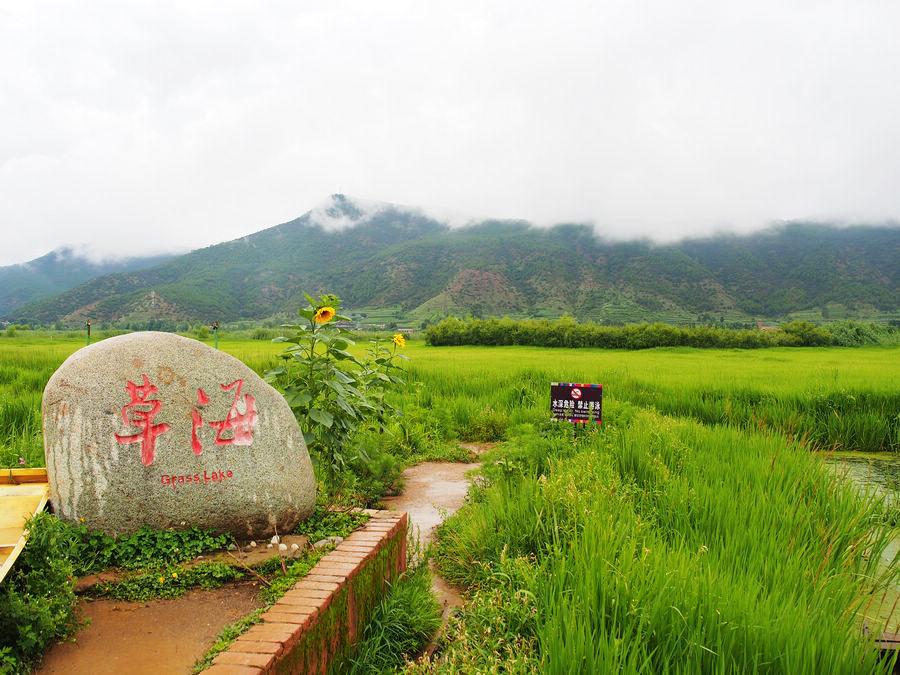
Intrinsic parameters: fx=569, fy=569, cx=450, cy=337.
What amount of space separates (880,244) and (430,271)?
7952cm

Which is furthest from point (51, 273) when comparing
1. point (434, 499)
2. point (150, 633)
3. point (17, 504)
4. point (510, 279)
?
point (150, 633)

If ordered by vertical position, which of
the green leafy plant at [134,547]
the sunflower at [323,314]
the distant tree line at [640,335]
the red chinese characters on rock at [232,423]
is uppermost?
the sunflower at [323,314]

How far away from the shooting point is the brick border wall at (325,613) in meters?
2.42

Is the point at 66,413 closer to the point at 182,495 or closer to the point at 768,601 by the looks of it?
the point at 182,495

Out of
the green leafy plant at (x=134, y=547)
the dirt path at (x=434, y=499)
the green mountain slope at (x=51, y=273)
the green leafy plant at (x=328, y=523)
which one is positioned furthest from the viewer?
the green mountain slope at (x=51, y=273)

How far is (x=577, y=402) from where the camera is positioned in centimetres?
711

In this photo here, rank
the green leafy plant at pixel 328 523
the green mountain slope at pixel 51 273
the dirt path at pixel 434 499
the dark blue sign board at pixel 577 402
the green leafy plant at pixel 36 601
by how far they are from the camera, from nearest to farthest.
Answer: the green leafy plant at pixel 36 601
the green leafy plant at pixel 328 523
the dirt path at pixel 434 499
the dark blue sign board at pixel 577 402
the green mountain slope at pixel 51 273

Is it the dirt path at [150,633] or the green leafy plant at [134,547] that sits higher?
the green leafy plant at [134,547]

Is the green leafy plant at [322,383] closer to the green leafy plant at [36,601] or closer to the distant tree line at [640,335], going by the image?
the green leafy plant at [36,601]

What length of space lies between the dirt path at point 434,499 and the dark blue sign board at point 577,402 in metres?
1.47

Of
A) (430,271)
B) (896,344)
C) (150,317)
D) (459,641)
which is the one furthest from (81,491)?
(430,271)

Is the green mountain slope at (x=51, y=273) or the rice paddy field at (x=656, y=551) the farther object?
the green mountain slope at (x=51, y=273)

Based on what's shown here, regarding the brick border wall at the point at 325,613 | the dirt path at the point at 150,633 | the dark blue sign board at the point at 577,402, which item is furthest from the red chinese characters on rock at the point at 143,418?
the dark blue sign board at the point at 577,402

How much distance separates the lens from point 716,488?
15.0 ft
